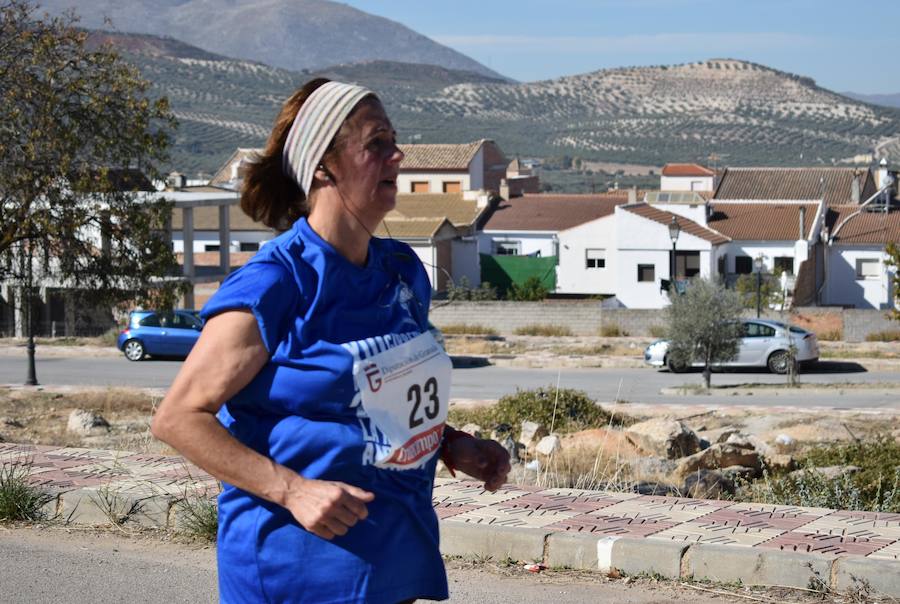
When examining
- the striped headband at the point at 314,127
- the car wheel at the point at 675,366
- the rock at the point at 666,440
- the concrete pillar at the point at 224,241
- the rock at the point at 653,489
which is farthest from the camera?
the concrete pillar at the point at 224,241

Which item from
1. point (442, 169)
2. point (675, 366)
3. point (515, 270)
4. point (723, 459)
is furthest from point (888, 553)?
point (442, 169)

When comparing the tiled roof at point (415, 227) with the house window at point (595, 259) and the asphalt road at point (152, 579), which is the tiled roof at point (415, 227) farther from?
the asphalt road at point (152, 579)

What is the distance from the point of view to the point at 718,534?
19.1 feet

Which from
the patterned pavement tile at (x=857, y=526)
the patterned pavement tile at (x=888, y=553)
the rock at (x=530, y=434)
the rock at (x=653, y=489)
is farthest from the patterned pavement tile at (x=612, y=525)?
the rock at (x=530, y=434)

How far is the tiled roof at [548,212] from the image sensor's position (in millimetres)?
65562

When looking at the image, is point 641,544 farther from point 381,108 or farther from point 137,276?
point 137,276

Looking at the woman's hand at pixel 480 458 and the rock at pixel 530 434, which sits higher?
the woman's hand at pixel 480 458

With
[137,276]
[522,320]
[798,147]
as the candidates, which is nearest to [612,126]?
[798,147]

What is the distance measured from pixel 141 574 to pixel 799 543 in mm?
3048

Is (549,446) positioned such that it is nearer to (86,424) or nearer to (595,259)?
(86,424)

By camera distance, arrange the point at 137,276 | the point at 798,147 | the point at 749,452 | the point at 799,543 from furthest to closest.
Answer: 1. the point at 798,147
2. the point at 137,276
3. the point at 749,452
4. the point at 799,543

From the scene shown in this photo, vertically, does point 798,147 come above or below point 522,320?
above

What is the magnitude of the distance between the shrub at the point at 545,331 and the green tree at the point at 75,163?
2480 centimetres

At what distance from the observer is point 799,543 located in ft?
18.3
